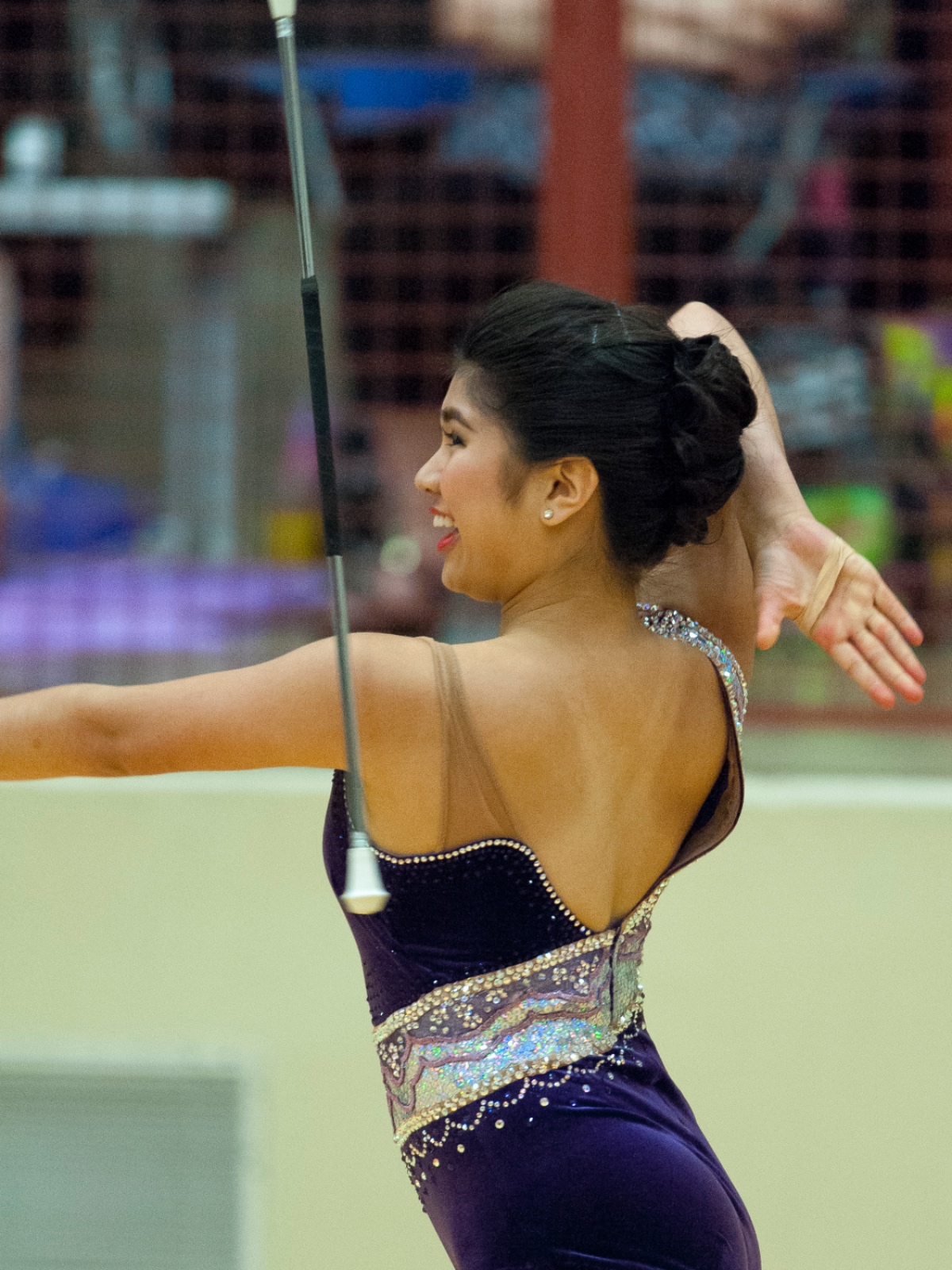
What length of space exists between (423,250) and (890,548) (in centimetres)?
118

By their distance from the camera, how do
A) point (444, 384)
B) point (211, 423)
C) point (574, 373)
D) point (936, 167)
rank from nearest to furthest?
point (574, 373) → point (444, 384) → point (936, 167) → point (211, 423)

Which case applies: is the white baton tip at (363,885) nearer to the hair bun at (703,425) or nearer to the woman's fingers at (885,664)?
the hair bun at (703,425)

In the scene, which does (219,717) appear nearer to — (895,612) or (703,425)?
(703,425)

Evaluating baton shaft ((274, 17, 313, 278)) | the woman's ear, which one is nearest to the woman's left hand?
the woman's ear

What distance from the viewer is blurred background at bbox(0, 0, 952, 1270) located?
2.79m

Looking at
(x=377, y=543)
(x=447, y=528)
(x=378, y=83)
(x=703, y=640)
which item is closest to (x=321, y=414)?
(x=447, y=528)

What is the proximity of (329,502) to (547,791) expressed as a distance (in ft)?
1.04

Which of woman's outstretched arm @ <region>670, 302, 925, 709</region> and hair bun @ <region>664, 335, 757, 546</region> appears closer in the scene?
hair bun @ <region>664, 335, 757, 546</region>

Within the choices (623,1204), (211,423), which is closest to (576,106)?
(211,423)

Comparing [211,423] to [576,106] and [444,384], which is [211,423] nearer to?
[576,106]

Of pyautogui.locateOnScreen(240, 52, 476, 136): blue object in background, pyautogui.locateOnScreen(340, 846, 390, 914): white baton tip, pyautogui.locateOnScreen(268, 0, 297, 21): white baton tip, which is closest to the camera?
pyautogui.locateOnScreen(340, 846, 390, 914): white baton tip

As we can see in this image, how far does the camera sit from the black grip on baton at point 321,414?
1362 millimetres

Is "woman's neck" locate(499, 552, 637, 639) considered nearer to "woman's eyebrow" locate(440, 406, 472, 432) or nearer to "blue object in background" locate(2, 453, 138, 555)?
"woman's eyebrow" locate(440, 406, 472, 432)

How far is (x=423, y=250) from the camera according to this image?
359 centimetres
